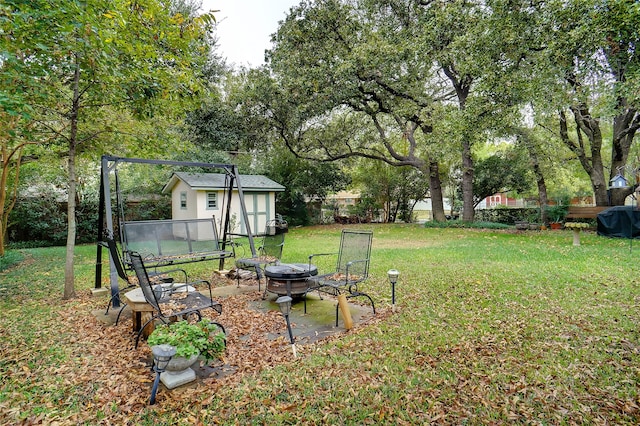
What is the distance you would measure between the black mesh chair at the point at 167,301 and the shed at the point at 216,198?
29.8ft

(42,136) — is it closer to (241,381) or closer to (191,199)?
(241,381)

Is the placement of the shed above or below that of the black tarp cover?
above

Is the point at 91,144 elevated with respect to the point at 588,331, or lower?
elevated

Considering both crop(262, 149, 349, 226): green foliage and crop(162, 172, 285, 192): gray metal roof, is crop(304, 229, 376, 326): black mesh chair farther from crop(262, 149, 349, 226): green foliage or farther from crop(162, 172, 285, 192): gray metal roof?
crop(262, 149, 349, 226): green foliage

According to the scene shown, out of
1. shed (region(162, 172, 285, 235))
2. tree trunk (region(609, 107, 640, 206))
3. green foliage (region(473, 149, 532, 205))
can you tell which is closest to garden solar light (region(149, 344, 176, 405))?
shed (region(162, 172, 285, 235))

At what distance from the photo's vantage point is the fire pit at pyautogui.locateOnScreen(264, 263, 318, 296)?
14.9 feet

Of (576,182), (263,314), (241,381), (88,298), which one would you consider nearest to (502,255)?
(263,314)

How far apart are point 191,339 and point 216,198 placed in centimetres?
1166

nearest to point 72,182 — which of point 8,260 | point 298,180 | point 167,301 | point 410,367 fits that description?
point 167,301

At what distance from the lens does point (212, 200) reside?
13.7 metres

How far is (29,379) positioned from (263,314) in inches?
92.1

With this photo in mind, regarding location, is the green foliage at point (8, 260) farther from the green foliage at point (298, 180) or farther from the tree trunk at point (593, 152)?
the tree trunk at point (593, 152)

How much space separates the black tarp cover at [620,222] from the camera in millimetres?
10070

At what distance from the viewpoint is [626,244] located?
939 centimetres
